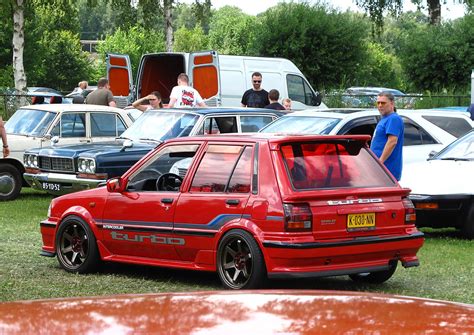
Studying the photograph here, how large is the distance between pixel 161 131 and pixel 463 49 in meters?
24.3

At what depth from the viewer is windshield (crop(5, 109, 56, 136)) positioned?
17.9 m

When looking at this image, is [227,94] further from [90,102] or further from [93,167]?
[93,167]

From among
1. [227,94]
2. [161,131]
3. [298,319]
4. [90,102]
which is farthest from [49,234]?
[227,94]

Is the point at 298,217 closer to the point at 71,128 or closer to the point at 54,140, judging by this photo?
the point at 54,140

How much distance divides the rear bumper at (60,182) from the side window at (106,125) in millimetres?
2269

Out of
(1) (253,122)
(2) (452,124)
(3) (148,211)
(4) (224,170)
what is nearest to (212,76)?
(1) (253,122)

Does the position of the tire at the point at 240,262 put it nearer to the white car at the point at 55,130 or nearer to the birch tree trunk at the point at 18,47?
the white car at the point at 55,130

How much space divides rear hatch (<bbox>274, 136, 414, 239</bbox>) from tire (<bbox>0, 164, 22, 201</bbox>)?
977 centimetres

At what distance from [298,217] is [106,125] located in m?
10.0

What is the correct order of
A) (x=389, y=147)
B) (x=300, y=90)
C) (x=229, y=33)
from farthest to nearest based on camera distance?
(x=229, y=33) → (x=300, y=90) → (x=389, y=147)

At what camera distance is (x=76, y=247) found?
34.1ft

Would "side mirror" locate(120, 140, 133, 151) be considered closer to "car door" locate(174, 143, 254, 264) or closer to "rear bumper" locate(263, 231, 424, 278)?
"car door" locate(174, 143, 254, 264)

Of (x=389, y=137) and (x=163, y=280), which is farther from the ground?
(x=389, y=137)

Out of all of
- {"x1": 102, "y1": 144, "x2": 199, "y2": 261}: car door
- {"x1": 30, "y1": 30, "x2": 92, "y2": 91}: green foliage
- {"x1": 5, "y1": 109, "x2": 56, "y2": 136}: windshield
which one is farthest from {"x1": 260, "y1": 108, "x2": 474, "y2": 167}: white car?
{"x1": 30, "y1": 30, "x2": 92, "y2": 91}: green foliage
